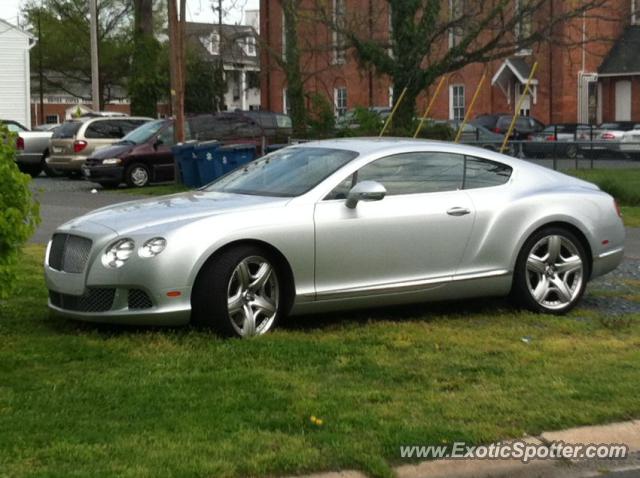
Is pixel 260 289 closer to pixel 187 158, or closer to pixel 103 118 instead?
pixel 187 158

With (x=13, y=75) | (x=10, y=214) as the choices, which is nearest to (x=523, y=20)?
(x=10, y=214)

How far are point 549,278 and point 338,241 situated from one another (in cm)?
195

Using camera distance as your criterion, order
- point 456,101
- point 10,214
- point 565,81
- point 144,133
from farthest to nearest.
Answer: point 456,101 < point 565,81 < point 144,133 < point 10,214

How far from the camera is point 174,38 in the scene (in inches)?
999

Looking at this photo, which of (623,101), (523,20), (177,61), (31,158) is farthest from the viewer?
(623,101)

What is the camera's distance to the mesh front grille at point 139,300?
8031mm

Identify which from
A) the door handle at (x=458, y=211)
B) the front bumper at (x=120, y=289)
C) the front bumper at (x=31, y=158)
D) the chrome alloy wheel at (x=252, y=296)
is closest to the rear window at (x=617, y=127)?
the front bumper at (x=31, y=158)

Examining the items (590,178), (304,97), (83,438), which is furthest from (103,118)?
(83,438)

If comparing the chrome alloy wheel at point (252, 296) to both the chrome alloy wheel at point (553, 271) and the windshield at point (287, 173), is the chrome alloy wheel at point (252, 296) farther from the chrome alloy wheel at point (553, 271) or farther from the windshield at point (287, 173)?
the chrome alloy wheel at point (553, 271)

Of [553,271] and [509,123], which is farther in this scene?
[509,123]

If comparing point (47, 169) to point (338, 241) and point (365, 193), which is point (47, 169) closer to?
point (338, 241)

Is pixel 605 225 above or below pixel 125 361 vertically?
above

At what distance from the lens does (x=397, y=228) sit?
29.2ft

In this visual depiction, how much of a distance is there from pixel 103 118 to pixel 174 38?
6.06 m
